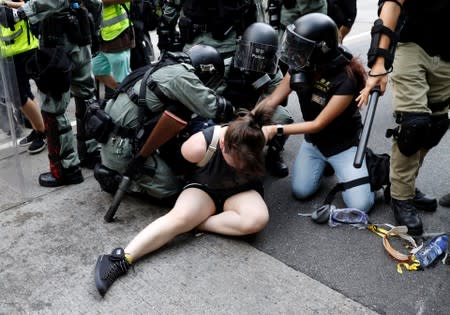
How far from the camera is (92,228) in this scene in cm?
296

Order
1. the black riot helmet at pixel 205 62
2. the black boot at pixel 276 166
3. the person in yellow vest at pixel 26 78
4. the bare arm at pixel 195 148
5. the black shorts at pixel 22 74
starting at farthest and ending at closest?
the black shorts at pixel 22 74 → the person in yellow vest at pixel 26 78 → the black boot at pixel 276 166 → the black riot helmet at pixel 205 62 → the bare arm at pixel 195 148

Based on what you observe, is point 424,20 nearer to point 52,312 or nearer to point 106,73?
point 52,312

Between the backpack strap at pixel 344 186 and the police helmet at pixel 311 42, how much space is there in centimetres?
75

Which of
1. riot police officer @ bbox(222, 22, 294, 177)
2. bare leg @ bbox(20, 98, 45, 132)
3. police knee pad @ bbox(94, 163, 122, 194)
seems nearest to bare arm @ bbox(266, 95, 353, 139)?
riot police officer @ bbox(222, 22, 294, 177)

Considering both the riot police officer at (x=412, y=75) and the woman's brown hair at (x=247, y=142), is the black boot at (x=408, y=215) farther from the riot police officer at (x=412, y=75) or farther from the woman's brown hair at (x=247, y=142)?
the woman's brown hair at (x=247, y=142)

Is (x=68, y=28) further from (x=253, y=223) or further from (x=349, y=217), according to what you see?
(x=349, y=217)

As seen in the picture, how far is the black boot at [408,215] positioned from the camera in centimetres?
285

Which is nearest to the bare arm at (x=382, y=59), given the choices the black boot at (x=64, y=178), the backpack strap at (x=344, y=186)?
the backpack strap at (x=344, y=186)

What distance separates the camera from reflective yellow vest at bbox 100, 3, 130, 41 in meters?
4.09

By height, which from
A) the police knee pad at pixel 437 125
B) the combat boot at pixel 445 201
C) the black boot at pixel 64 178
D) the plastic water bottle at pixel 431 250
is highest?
the police knee pad at pixel 437 125

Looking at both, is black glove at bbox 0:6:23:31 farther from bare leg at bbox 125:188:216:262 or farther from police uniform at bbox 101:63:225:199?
bare leg at bbox 125:188:216:262

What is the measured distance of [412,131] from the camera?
2.62 meters

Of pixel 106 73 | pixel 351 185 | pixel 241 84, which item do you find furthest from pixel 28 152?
pixel 351 185

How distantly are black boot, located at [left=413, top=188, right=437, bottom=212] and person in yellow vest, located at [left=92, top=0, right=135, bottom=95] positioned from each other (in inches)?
102
